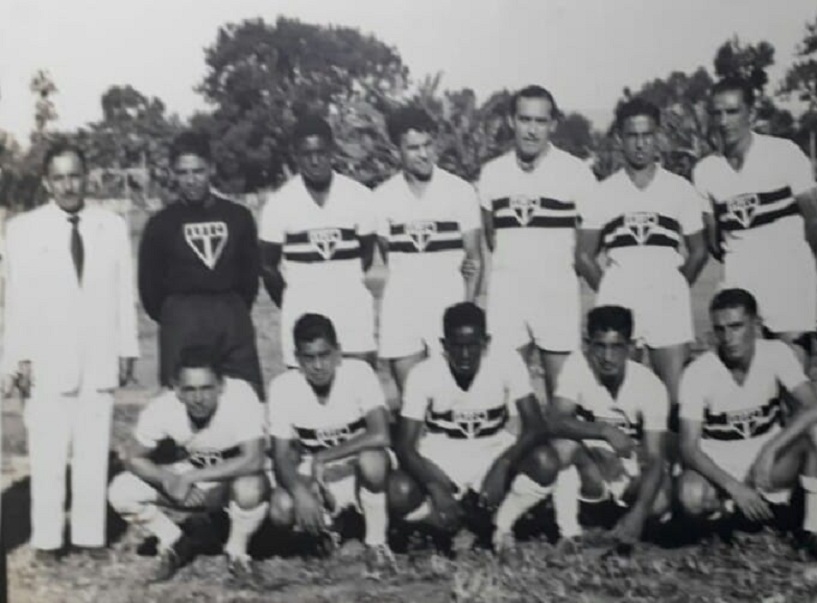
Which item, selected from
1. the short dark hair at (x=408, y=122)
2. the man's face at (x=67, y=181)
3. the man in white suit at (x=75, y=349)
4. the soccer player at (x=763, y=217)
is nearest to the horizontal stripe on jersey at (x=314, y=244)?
the short dark hair at (x=408, y=122)

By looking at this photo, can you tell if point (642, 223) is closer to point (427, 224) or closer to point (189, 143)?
point (427, 224)

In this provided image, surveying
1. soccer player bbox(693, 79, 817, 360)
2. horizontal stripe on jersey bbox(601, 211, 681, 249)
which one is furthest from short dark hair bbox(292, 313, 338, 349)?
soccer player bbox(693, 79, 817, 360)

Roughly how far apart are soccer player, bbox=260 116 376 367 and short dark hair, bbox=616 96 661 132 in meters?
0.55

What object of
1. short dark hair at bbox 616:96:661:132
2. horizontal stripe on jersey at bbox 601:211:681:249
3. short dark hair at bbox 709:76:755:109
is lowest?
horizontal stripe on jersey at bbox 601:211:681:249

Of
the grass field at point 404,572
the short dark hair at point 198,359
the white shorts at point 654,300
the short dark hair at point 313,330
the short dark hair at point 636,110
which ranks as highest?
the short dark hair at point 636,110

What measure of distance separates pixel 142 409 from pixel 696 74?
1360mm

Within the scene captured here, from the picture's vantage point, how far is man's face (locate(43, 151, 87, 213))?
2.04 meters

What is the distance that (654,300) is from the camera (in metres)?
2.06

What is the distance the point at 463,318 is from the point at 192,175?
0.64m

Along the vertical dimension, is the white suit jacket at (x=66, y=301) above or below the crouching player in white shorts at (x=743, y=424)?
above

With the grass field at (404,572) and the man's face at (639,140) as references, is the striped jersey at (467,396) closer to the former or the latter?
the grass field at (404,572)

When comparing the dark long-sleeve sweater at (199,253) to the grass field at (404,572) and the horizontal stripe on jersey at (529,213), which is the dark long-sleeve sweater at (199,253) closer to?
the grass field at (404,572)

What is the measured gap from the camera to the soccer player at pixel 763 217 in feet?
6.79

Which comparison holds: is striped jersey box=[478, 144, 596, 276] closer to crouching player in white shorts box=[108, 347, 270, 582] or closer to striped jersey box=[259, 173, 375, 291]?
striped jersey box=[259, 173, 375, 291]
